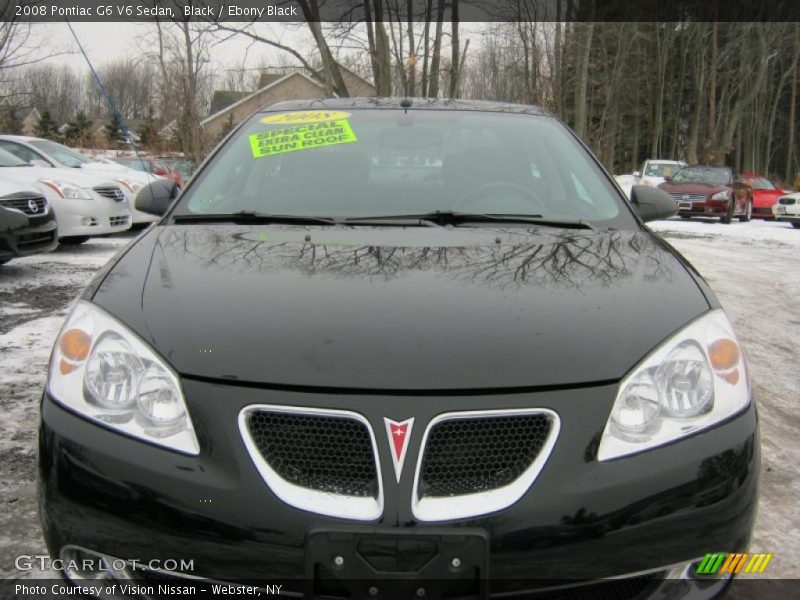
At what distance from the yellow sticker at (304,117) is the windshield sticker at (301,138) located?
42 millimetres

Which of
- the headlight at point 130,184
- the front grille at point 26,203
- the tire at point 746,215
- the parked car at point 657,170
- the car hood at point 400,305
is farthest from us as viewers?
the parked car at point 657,170

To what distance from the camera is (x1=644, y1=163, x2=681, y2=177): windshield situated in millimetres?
23391

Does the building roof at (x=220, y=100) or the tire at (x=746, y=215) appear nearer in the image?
the tire at (x=746, y=215)

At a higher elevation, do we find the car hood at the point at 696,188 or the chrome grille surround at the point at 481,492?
the chrome grille surround at the point at 481,492

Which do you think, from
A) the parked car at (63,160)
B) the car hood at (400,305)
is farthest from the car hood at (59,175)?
the car hood at (400,305)

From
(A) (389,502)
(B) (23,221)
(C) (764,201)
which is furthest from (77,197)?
(C) (764,201)

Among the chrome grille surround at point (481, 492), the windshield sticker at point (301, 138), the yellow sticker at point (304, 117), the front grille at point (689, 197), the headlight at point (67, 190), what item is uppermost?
the yellow sticker at point (304, 117)

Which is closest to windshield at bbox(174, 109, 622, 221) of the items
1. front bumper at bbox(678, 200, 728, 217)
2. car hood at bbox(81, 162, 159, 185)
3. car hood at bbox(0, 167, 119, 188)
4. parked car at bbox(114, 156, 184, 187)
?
car hood at bbox(0, 167, 119, 188)

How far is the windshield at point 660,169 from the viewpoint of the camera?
76.7 ft

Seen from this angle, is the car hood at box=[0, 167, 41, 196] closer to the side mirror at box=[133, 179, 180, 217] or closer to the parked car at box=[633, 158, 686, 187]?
the side mirror at box=[133, 179, 180, 217]

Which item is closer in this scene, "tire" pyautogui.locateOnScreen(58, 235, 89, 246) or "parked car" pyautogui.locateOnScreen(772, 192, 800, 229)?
"tire" pyautogui.locateOnScreen(58, 235, 89, 246)

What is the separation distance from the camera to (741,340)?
17.4 feet

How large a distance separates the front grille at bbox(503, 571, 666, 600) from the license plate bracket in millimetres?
144

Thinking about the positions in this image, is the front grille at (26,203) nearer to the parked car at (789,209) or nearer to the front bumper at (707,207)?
the front bumper at (707,207)
